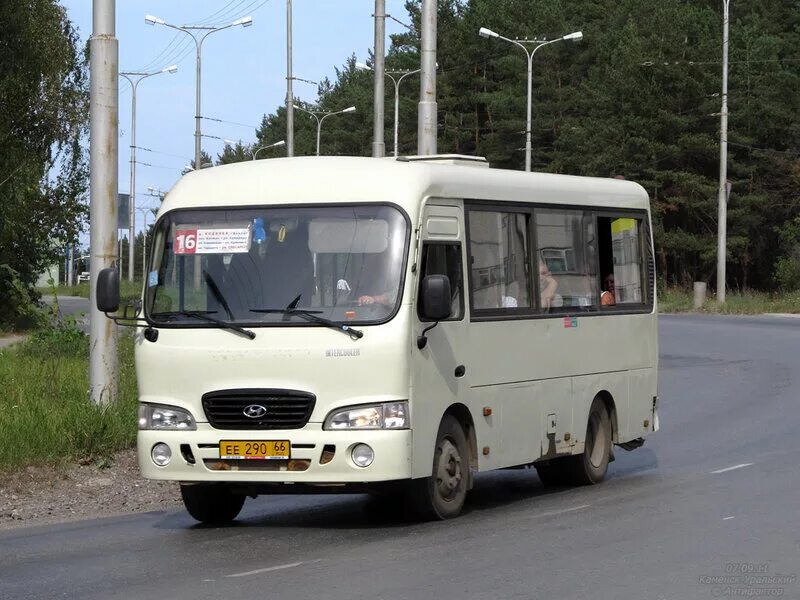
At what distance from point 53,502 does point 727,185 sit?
43.1 m

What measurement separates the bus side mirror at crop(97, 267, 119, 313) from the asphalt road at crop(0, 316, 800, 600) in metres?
1.65

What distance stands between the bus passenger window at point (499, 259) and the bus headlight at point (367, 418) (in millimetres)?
1640

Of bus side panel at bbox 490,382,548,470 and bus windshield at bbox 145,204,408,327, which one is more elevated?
bus windshield at bbox 145,204,408,327

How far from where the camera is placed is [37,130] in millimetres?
43219

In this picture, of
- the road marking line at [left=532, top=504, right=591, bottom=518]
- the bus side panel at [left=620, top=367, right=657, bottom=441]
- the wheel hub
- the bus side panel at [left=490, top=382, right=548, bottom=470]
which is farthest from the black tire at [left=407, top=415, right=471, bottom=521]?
the bus side panel at [left=620, top=367, right=657, bottom=441]

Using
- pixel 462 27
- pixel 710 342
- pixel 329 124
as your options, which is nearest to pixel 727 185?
pixel 710 342

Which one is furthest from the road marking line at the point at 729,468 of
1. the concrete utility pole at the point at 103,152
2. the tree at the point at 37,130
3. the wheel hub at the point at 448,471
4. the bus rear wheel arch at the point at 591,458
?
the tree at the point at 37,130

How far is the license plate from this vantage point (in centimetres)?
1137

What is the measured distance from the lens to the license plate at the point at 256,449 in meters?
11.4

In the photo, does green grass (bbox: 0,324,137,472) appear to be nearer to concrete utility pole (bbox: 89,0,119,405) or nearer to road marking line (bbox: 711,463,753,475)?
concrete utility pole (bbox: 89,0,119,405)

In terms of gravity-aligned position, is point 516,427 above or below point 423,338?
below

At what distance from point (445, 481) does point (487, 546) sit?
5.37 ft

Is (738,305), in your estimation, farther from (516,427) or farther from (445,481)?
(445,481)

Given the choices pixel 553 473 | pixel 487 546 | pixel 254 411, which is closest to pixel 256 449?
pixel 254 411
